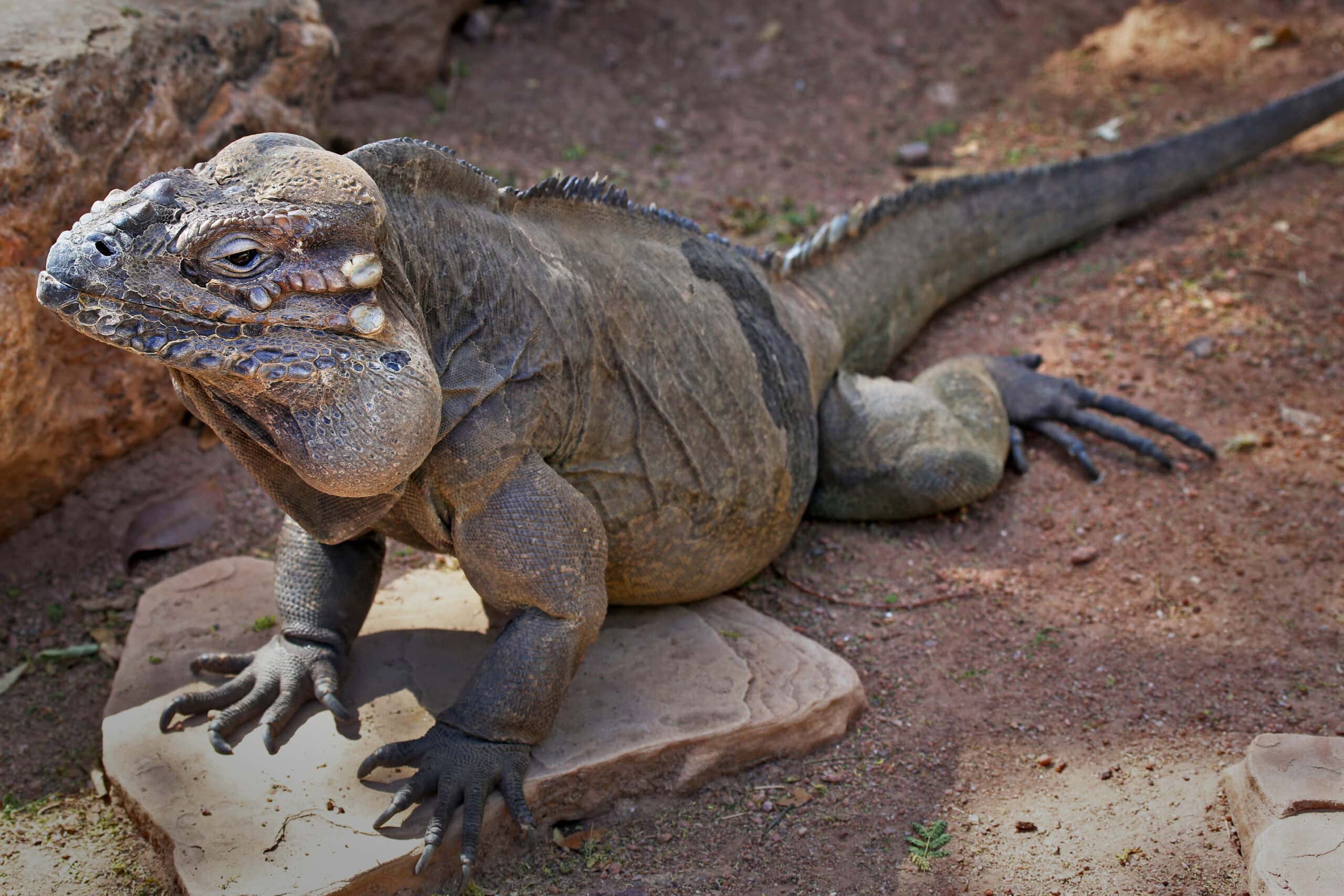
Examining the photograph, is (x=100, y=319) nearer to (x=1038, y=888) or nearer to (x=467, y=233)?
(x=467, y=233)

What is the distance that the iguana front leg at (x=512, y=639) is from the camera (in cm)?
279

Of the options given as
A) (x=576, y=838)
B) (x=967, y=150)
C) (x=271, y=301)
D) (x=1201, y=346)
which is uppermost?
(x=271, y=301)

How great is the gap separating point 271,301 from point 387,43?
197 inches

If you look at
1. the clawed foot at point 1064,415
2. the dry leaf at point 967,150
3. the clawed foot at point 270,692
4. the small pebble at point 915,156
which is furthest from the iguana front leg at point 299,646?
the dry leaf at point 967,150

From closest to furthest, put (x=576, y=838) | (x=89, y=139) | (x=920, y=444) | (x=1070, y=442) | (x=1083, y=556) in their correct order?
(x=576, y=838)
(x=89, y=139)
(x=1083, y=556)
(x=920, y=444)
(x=1070, y=442)

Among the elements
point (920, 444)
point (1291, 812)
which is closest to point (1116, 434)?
point (920, 444)

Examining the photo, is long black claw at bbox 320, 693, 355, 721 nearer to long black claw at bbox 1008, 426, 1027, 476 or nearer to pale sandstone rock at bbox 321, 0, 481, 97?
long black claw at bbox 1008, 426, 1027, 476

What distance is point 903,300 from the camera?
4859 mm

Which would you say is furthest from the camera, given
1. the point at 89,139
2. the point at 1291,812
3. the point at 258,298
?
the point at 89,139

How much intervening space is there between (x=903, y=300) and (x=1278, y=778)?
262 centimetres

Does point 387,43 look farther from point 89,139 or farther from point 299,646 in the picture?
point 299,646

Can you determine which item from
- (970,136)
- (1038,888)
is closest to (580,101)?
(970,136)

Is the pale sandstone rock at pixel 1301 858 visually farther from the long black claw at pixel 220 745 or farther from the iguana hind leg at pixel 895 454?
the long black claw at pixel 220 745

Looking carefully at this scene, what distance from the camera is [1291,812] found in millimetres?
2645
